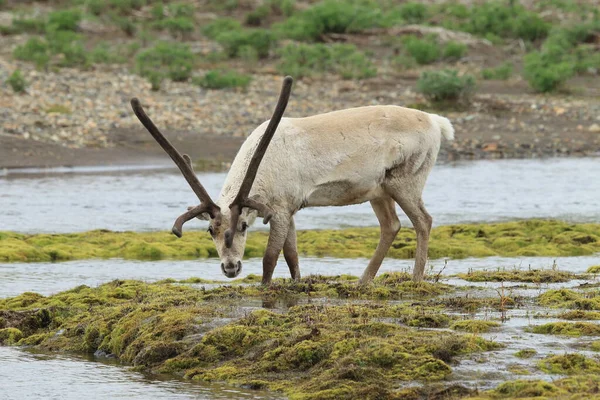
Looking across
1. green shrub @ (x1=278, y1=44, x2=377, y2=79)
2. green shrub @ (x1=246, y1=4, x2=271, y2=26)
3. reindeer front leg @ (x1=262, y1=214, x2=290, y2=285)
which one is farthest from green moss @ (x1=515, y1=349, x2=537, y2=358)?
green shrub @ (x1=246, y1=4, x2=271, y2=26)

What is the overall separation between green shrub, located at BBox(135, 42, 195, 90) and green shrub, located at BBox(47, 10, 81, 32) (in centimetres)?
696

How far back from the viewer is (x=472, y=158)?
29.2m

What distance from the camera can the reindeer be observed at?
1038 cm

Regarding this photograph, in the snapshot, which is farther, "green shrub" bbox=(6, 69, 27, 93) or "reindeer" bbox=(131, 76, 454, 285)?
"green shrub" bbox=(6, 69, 27, 93)

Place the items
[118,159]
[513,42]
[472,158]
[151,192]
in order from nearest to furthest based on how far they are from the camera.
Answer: [151,192]
[118,159]
[472,158]
[513,42]

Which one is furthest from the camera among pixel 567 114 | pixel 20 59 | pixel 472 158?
pixel 20 59

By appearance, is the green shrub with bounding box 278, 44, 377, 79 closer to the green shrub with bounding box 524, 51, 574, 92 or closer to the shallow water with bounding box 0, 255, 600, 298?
the green shrub with bounding box 524, 51, 574, 92

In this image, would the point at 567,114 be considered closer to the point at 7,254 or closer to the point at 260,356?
the point at 7,254

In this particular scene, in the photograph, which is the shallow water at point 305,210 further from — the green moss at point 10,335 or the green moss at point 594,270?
the green moss at point 10,335

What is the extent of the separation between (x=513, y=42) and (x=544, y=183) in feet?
63.4

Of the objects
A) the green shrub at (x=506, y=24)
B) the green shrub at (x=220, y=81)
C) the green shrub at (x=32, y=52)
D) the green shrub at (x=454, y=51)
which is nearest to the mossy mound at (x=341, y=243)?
the green shrub at (x=220, y=81)

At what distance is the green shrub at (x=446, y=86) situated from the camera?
105ft

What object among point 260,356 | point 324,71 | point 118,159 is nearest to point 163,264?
point 260,356

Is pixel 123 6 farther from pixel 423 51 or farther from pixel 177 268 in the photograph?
pixel 177 268
